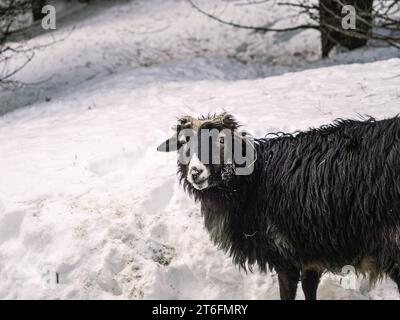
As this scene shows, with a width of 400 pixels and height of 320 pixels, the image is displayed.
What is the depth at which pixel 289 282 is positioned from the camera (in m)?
5.98

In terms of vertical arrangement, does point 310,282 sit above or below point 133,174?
below

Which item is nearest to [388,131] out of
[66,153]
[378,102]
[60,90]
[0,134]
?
[378,102]

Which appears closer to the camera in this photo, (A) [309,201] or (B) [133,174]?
(A) [309,201]

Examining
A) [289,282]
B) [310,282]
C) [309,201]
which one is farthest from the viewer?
[310,282]

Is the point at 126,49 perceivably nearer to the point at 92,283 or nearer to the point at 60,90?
the point at 60,90

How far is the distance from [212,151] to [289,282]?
4.16 ft

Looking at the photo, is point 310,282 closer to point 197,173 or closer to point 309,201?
point 309,201

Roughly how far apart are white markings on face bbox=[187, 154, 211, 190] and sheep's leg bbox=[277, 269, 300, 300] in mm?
994

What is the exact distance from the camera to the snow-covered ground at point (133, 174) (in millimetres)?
6520

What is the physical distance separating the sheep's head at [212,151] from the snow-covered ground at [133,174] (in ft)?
3.30

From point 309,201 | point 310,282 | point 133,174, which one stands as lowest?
point 310,282

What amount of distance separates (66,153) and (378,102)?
12.6 feet

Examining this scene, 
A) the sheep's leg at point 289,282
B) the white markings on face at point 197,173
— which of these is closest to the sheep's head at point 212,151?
the white markings on face at point 197,173

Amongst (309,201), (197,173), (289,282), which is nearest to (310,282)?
(289,282)
